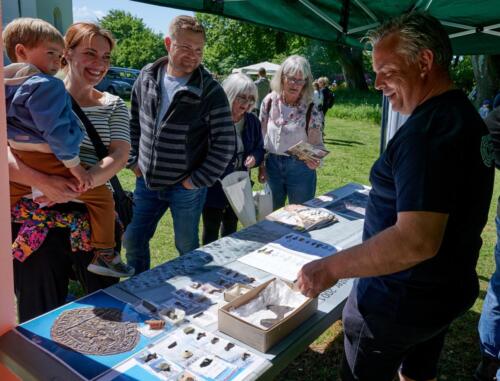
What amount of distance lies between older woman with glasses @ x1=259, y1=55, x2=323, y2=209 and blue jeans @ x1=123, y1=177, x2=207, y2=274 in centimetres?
98

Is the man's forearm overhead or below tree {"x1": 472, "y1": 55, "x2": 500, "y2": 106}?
below

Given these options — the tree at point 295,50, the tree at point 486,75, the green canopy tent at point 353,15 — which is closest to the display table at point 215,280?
the green canopy tent at point 353,15

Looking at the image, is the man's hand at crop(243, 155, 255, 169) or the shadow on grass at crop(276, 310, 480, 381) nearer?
the shadow on grass at crop(276, 310, 480, 381)

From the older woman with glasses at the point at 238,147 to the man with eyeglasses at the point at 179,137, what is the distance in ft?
1.75

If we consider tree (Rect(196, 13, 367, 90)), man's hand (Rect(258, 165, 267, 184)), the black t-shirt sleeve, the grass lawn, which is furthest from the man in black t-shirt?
tree (Rect(196, 13, 367, 90))

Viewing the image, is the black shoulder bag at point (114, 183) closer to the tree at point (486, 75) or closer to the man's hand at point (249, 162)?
the man's hand at point (249, 162)

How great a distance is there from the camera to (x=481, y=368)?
2.43 m

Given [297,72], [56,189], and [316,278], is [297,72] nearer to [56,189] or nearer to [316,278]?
[56,189]

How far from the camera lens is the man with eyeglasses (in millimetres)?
2365

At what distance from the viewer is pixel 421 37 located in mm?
1210

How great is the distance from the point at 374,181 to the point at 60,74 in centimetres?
155

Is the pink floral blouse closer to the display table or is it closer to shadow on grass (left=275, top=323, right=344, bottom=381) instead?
the display table

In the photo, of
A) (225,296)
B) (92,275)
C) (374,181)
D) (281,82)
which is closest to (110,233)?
(92,275)

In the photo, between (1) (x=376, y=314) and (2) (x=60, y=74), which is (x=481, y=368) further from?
(2) (x=60, y=74)
